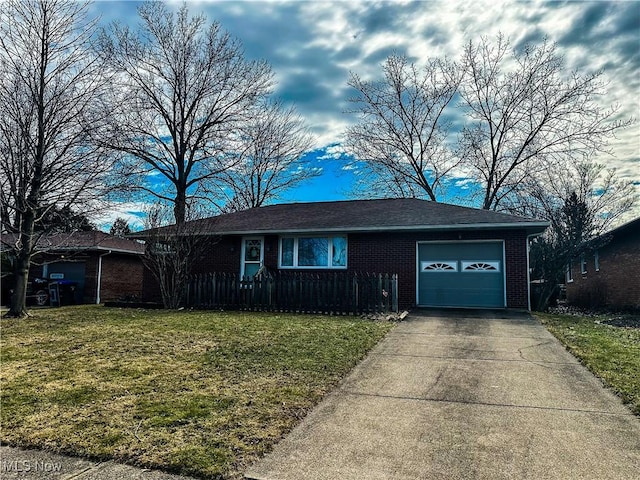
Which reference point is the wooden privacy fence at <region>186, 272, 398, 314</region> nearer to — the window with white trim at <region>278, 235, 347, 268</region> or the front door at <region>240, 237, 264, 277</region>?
the window with white trim at <region>278, 235, 347, 268</region>

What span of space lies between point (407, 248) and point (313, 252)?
3297 millimetres

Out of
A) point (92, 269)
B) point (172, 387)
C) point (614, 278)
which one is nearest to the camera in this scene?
point (172, 387)

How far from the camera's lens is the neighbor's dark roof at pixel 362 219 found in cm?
1309

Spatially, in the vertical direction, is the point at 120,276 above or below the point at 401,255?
below

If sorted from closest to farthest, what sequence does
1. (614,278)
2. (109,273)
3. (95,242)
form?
(614,278), (95,242), (109,273)

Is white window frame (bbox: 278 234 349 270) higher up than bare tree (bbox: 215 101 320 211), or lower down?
lower down

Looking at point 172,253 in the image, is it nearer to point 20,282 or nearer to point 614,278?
point 20,282

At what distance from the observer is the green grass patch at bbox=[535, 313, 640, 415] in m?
4.97

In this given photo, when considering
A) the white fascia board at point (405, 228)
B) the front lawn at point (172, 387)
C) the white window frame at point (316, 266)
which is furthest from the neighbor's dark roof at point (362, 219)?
the front lawn at point (172, 387)

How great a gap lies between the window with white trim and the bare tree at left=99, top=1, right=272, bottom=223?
303 inches

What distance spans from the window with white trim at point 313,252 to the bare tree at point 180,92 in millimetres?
7689

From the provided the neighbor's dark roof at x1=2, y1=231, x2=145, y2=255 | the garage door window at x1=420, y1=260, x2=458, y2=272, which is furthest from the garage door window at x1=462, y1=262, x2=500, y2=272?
the neighbor's dark roof at x1=2, y1=231, x2=145, y2=255

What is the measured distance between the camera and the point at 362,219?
49.5ft

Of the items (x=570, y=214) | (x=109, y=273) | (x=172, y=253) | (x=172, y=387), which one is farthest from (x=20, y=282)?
(x=570, y=214)
